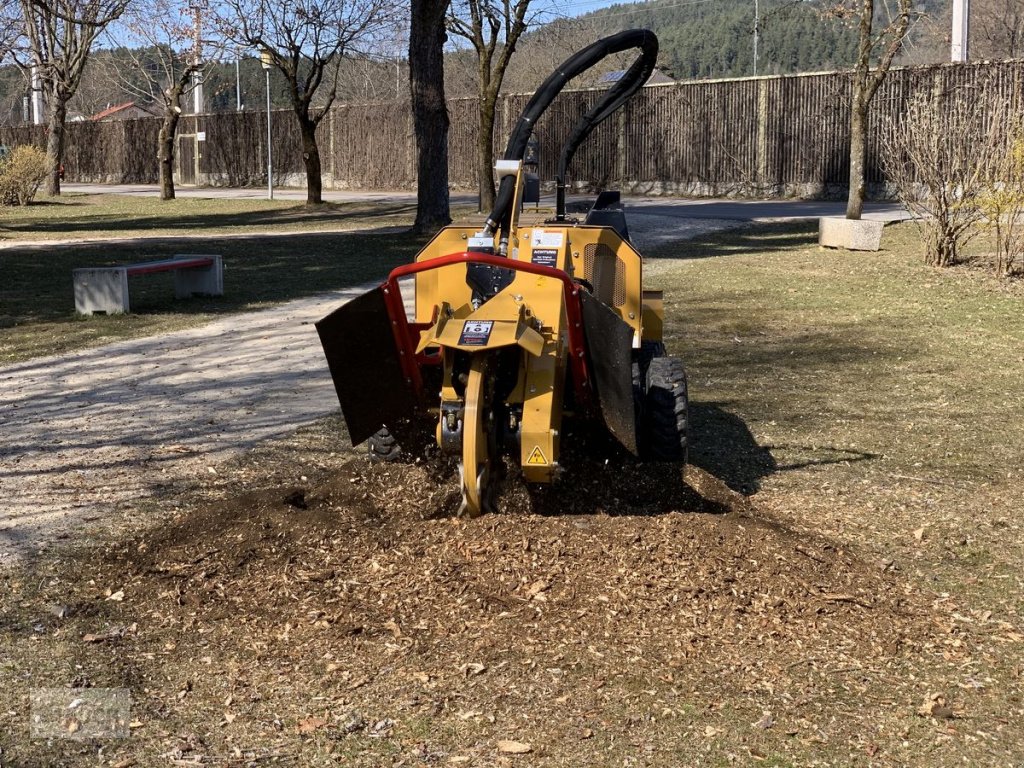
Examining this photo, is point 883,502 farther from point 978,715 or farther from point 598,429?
point 978,715

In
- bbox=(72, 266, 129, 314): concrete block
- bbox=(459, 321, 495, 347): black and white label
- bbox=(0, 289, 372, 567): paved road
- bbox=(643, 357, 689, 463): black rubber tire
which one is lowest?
bbox=(0, 289, 372, 567): paved road

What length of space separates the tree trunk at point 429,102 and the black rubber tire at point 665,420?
14674mm

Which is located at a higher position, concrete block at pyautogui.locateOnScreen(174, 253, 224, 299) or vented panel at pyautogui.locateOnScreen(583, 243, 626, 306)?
vented panel at pyautogui.locateOnScreen(583, 243, 626, 306)

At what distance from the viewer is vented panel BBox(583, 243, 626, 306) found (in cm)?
641

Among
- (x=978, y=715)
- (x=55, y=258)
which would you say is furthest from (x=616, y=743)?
(x=55, y=258)

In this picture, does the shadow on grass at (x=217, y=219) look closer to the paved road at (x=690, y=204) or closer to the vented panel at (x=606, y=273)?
the paved road at (x=690, y=204)

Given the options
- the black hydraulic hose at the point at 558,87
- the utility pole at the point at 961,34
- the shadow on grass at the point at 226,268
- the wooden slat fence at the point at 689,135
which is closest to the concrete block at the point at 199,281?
the shadow on grass at the point at 226,268

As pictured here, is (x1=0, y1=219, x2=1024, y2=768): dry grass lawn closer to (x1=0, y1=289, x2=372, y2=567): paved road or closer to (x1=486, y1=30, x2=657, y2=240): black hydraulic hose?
(x1=0, y1=289, x2=372, y2=567): paved road

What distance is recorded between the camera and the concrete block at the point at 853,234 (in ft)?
59.2

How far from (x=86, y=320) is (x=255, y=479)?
6.49 metres

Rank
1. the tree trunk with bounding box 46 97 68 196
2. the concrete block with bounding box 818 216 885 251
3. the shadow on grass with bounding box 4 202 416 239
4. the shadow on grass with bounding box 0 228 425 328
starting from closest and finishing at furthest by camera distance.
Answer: the shadow on grass with bounding box 0 228 425 328 < the concrete block with bounding box 818 216 885 251 < the shadow on grass with bounding box 4 202 416 239 < the tree trunk with bounding box 46 97 68 196

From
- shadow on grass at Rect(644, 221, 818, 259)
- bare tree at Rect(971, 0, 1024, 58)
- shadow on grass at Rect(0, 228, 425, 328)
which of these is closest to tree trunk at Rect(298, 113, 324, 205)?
shadow on grass at Rect(0, 228, 425, 328)

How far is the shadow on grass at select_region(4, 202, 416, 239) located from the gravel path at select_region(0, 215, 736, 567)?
14.8m

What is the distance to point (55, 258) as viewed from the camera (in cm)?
1884
